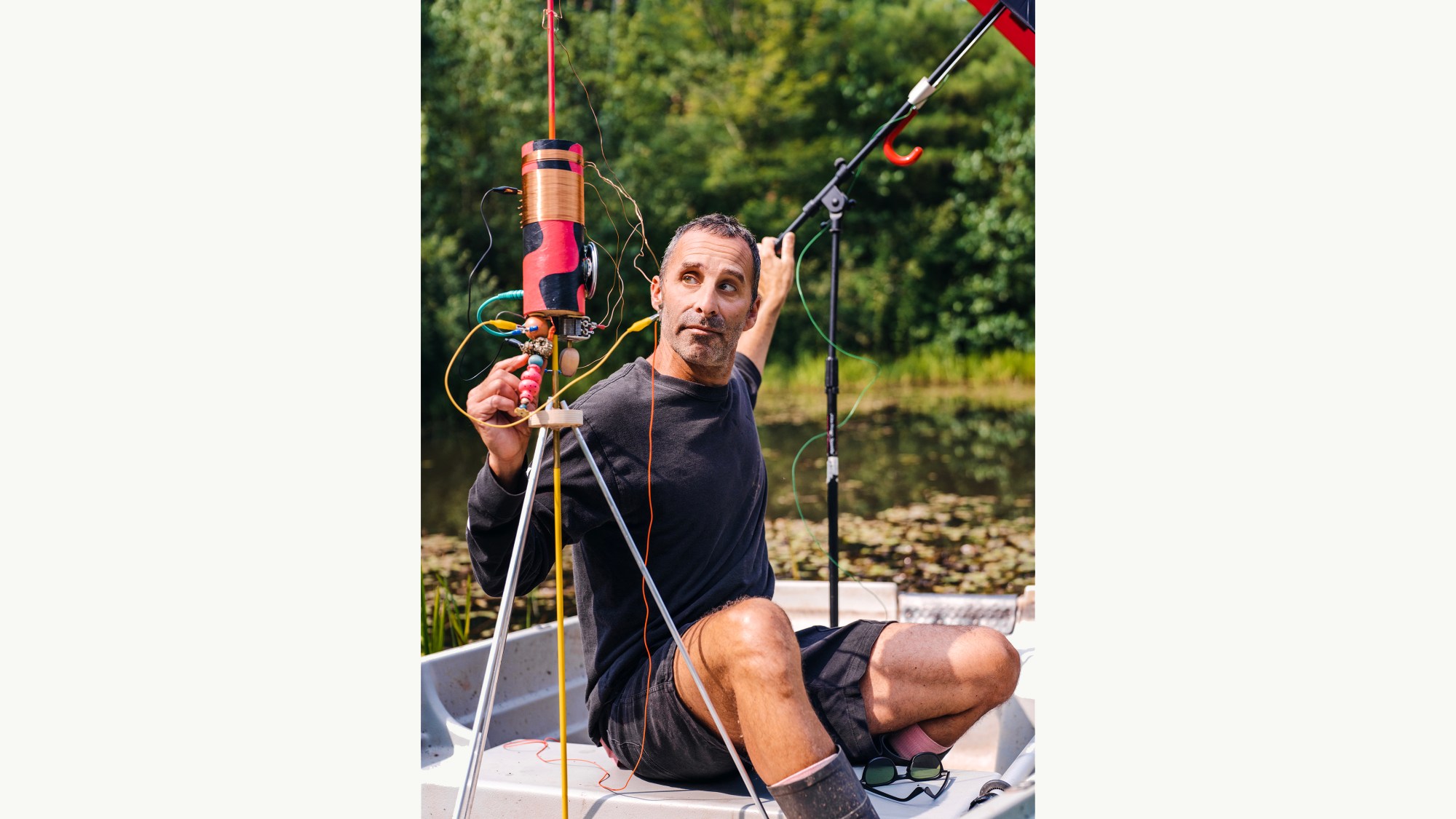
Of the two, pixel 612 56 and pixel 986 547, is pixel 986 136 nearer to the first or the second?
pixel 612 56

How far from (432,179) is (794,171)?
389cm

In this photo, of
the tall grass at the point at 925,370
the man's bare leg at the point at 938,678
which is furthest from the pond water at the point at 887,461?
the man's bare leg at the point at 938,678

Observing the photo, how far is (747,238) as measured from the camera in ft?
6.35

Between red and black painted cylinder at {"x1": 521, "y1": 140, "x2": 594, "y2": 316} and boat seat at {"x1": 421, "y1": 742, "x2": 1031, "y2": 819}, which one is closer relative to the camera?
red and black painted cylinder at {"x1": 521, "y1": 140, "x2": 594, "y2": 316}

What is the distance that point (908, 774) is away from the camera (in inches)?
73.5

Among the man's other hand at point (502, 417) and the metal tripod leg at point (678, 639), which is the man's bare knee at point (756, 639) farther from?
the man's other hand at point (502, 417)

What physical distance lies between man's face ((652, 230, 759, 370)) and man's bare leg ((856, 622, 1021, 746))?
58cm

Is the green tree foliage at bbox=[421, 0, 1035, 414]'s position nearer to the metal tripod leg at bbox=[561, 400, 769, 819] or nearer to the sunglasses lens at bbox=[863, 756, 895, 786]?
the sunglasses lens at bbox=[863, 756, 895, 786]

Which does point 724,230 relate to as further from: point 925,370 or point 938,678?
point 925,370

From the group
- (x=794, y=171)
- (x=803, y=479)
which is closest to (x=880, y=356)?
(x=794, y=171)

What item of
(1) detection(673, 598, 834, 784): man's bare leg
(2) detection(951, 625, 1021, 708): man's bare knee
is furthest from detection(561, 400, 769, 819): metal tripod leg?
(2) detection(951, 625, 1021, 708): man's bare knee

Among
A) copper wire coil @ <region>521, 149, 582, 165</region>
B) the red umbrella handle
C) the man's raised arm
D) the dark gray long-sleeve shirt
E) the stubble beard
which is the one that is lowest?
the dark gray long-sleeve shirt

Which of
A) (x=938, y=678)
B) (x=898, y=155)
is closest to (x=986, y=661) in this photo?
(x=938, y=678)

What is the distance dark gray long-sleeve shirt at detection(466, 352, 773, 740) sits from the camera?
1787 mm
